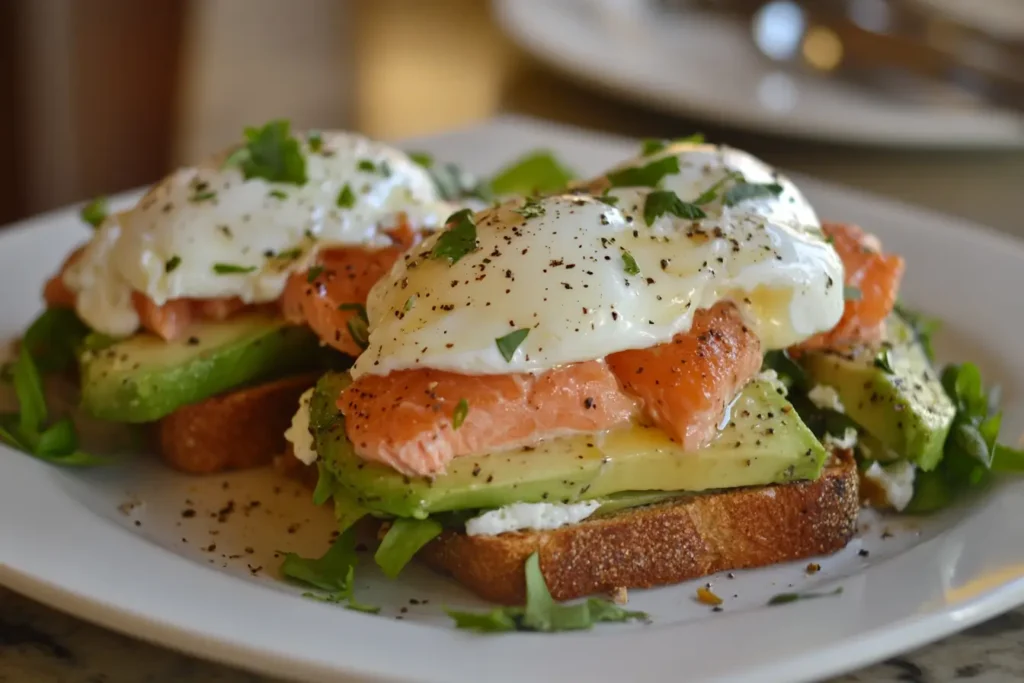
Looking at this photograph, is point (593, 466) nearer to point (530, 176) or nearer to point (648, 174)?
point (648, 174)

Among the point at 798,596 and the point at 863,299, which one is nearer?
the point at 798,596

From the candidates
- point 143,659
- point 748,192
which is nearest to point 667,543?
point 748,192

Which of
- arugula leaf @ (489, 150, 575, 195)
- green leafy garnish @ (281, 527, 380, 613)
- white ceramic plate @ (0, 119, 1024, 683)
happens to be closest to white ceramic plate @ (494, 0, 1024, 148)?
arugula leaf @ (489, 150, 575, 195)

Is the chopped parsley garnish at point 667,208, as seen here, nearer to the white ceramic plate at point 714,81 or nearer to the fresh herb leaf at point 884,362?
the fresh herb leaf at point 884,362

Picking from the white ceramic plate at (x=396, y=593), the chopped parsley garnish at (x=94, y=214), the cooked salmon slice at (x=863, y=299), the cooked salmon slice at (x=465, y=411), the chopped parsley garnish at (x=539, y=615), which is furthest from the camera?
the chopped parsley garnish at (x=94, y=214)

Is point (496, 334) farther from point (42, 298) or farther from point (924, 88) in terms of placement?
point (924, 88)

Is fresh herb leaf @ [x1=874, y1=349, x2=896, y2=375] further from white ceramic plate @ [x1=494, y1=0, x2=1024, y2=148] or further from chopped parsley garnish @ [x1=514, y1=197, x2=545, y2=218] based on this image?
white ceramic plate @ [x1=494, y1=0, x2=1024, y2=148]

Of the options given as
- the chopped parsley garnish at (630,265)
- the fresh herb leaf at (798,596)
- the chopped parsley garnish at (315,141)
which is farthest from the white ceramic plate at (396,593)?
the chopped parsley garnish at (315,141)
